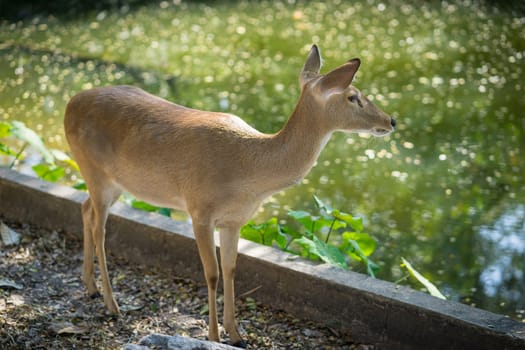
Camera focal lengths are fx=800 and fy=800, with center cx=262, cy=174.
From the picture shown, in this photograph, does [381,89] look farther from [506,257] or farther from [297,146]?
[297,146]

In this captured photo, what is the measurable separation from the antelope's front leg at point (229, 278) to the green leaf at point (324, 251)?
0.77 meters

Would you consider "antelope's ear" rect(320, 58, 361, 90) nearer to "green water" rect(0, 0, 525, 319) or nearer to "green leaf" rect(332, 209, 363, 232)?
Answer: "green water" rect(0, 0, 525, 319)

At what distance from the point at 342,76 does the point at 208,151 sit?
86cm

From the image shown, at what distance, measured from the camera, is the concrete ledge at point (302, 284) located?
4.23 m

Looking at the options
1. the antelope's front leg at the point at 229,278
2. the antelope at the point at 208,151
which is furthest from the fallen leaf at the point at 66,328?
the antelope's front leg at the point at 229,278

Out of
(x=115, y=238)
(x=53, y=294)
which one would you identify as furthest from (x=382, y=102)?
(x=53, y=294)

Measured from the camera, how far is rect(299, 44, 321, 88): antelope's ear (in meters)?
3.97

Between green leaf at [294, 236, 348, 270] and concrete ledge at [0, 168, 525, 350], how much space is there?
5.8 inches

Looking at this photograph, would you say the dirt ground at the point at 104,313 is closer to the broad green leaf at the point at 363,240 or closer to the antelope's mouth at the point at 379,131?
the broad green leaf at the point at 363,240

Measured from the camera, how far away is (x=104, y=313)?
4.79 metres

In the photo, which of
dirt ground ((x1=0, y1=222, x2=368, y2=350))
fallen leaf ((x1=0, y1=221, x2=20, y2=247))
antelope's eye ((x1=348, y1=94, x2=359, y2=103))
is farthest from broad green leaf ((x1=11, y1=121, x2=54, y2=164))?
antelope's eye ((x1=348, y1=94, x2=359, y2=103))

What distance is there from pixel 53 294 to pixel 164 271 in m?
0.74

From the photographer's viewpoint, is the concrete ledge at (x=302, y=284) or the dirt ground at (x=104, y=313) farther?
the dirt ground at (x=104, y=313)

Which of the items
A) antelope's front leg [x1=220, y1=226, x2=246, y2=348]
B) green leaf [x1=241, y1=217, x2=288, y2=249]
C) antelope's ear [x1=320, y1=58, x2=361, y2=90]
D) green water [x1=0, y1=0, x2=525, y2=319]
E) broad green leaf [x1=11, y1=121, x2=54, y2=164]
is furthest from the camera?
green water [x1=0, y1=0, x2=525, y2=319]
